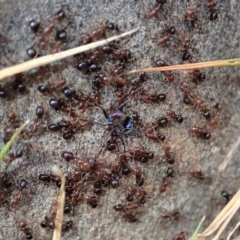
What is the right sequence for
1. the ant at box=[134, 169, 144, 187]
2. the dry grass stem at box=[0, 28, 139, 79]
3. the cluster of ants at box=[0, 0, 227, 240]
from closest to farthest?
the dry grass stem at box=[0, 28, 139, 79], the cluster of ants at box=[0, 0, 227, 240], the ant at box=[134, 169, 144, 187]

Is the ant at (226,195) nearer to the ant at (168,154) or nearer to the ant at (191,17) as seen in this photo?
the ant at (168,154)

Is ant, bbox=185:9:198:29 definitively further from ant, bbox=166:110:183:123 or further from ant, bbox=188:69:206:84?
ant, bbox=166:110:183:123

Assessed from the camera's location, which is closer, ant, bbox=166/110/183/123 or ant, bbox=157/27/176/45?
ant, bbox=157/27/176/45

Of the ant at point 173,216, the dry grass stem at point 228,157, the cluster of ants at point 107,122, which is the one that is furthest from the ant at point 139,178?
the dry grass stem at point 228,157

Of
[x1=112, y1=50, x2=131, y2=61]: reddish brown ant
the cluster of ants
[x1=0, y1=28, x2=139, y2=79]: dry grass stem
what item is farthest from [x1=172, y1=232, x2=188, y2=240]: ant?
[x1=0, y1=28, x2=139, y2=79]: dry grass stem

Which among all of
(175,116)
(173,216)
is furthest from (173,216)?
(175,116)

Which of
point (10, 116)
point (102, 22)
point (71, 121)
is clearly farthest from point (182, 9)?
point (10, 116)

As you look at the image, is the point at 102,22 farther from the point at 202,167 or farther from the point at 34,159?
the point at 202,167

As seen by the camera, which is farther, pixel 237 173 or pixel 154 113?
pixel 237 173
